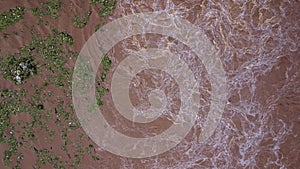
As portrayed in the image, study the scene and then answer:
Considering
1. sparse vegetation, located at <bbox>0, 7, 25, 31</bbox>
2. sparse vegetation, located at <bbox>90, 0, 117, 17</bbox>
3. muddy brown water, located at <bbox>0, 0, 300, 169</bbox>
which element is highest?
sparse vegetation, located at <bbox>0, 7, 25, 31</bbox>

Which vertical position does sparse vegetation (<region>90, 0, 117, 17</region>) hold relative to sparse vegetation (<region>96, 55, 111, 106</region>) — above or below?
above

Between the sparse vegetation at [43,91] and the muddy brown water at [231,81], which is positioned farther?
the sparse vegetation at [43,91]

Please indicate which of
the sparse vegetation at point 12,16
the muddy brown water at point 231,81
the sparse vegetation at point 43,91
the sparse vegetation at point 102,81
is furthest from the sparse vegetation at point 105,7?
the sparse vegetation at point 12,16

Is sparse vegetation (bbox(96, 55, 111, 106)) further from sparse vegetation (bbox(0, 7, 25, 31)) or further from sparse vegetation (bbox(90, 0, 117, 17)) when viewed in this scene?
sparse vegetation (bbox(0, 7, 25, 31))

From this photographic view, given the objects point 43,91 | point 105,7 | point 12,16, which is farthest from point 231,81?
point 12,16

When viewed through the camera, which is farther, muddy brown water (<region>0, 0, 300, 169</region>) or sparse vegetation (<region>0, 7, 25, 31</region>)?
sparse vegetation (<region>0, 7, 25, 31</region>)

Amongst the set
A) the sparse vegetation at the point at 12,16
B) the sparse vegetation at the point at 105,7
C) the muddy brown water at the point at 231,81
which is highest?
the sparse vegetation at the point at 12,16

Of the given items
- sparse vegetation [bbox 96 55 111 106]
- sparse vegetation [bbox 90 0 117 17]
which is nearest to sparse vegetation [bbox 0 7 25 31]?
sparse vegetation [bbox 90 0 117 17]

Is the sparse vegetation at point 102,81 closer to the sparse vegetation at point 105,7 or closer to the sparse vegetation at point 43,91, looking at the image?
the sparse vegetation at point 43,91

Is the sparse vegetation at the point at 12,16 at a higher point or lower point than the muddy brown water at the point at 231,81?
higher
